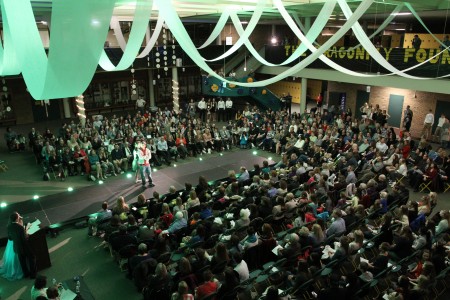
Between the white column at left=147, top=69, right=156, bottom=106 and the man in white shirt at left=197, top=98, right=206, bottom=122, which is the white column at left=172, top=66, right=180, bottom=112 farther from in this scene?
the white column at left=147, top=69, right=156, bottom=106

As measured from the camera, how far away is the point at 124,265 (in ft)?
23.9

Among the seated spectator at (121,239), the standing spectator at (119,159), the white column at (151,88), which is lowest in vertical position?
the standing spectator at (119,159)

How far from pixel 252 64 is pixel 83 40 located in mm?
20219

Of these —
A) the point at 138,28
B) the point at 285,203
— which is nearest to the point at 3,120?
the point at 285,203

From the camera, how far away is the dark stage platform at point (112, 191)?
929 centimetres

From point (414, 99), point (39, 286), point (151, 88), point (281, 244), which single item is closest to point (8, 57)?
point (39, 286)

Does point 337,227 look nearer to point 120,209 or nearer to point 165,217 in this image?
point 165,217

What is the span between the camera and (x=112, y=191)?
11.0 metres

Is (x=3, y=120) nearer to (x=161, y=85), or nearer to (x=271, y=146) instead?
(x=161, y=85)

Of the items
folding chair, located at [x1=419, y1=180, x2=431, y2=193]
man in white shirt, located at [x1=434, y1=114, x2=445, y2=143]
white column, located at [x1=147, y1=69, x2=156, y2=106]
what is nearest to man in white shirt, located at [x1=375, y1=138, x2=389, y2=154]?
folding chair, located at [x1=419, y1=180, x2=431, y2=193]

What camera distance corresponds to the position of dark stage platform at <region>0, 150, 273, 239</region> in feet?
30.5

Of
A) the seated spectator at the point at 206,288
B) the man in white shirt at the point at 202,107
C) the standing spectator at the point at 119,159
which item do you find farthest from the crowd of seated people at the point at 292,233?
the man in white shirt at the point at 202,107

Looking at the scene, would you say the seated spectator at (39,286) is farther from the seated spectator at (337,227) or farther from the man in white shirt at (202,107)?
the man in white shirt at (202,107)

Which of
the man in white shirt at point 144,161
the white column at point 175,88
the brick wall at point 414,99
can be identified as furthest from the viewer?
the white column at point 175,88
